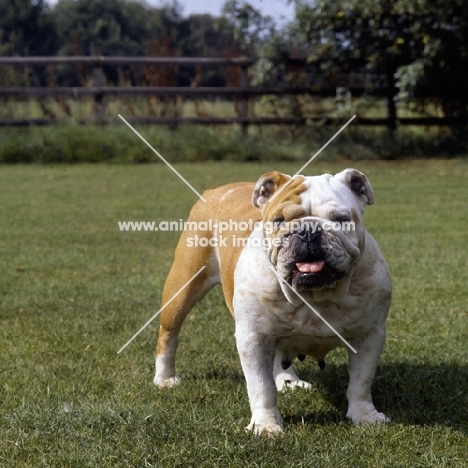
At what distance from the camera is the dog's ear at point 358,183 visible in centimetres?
388

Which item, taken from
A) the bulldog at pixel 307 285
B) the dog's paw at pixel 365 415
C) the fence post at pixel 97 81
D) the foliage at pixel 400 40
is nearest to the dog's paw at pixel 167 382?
the bulldog at pixel 307 285

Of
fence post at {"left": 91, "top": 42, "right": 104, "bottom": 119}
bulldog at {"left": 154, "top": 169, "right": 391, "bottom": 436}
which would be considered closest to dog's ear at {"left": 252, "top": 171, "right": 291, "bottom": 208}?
bulldog at {"left": 154, "top": 169, "right": 391, "bottom": 436}

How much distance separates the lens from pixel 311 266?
3.48 meters

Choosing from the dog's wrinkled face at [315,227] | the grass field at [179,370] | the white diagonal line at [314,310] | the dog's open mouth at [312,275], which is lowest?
the grass field at [179,370]

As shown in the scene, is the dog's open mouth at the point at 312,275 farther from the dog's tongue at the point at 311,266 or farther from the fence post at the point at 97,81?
the fence post at the point at 97,81

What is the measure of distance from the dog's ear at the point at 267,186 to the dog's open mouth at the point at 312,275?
58cm

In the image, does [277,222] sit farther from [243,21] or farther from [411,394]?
[243,21]

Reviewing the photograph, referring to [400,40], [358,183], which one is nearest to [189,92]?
[400,40]

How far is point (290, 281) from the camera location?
3.56m

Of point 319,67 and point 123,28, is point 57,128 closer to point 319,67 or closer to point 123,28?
point 319,67

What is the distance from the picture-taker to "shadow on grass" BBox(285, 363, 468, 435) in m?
3.99

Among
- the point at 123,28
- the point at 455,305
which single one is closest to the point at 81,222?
the point at 455,305

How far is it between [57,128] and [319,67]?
568cm

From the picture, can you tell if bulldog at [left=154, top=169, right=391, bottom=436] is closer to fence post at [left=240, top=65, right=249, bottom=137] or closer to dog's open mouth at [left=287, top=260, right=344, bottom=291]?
dog's open mouth at [left=287, top=260, right=344, bottom=291]
